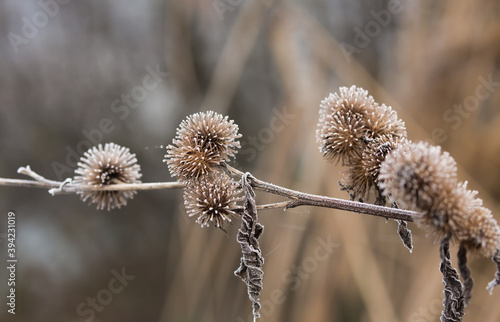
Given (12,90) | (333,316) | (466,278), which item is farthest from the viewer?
(12,90)

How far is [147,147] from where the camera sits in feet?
3.55

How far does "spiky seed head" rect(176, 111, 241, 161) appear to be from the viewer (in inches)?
13.6

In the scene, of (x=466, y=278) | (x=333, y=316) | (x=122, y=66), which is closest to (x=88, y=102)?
(x=122, y=66)

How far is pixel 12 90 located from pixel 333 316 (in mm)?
948

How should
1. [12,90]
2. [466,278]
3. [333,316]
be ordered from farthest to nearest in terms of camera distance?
[12,90], [333,316], [466,278]

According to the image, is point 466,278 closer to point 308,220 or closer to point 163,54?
point 308,220
